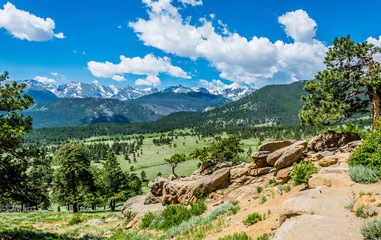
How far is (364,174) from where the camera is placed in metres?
12.3

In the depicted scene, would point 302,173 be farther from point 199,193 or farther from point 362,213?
point 199,193

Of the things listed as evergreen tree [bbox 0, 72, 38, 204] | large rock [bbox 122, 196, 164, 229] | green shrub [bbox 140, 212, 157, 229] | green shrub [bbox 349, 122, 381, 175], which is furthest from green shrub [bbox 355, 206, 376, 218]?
evergreen tree [bbox 0, 72, 38, 204]

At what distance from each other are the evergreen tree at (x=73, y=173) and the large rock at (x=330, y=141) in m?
42.7

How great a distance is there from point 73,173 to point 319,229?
158 ft

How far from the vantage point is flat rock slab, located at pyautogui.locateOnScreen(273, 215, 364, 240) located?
7188mm

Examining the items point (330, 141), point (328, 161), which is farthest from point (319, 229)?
point (330, 141)

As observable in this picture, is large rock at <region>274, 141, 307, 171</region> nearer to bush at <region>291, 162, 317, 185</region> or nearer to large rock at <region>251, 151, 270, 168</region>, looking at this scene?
large rock at <region>251, 151, 270, 168</region>

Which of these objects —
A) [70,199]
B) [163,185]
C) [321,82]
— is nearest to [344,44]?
[321,82]

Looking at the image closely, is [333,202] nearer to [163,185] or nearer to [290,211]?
[290,211]

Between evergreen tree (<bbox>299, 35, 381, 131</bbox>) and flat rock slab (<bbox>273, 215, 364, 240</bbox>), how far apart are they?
71.2 feet

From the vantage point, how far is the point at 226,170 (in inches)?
996

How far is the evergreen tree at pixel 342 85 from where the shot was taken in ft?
85.6

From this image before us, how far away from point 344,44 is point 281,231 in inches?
1187

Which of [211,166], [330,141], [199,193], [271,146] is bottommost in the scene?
[199,193]
